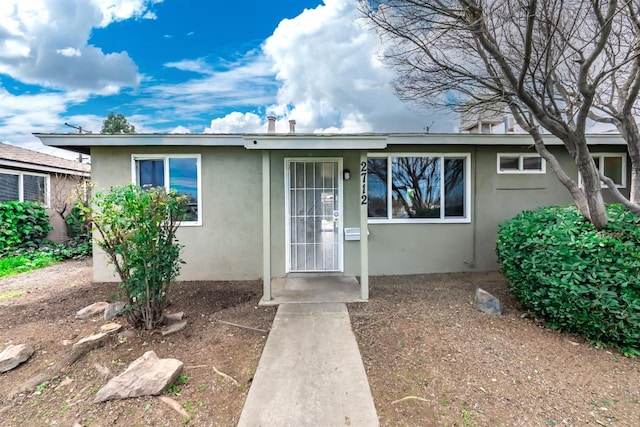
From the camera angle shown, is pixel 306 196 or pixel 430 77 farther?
pixel 306 196

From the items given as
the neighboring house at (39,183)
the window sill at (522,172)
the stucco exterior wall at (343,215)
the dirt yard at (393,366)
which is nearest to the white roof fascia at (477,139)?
the stucco exterior wall at (343,215)

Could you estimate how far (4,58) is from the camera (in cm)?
951

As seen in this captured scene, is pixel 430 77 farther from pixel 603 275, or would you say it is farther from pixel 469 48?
pixel 603 275

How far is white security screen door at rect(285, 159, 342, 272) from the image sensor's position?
18.3 ft

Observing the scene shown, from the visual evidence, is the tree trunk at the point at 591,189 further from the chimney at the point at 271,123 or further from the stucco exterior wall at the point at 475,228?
the chimney at the point at 271,123

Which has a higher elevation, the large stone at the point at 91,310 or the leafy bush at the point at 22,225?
the leafy bush at the point at 22,225

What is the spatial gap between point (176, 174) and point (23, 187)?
23.7 feet

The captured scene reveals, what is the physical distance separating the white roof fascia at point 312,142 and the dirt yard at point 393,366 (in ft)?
7.62

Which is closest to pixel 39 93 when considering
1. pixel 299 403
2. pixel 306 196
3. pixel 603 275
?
pixel 306 196

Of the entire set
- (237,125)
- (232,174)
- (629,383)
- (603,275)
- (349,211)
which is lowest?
(629,383)

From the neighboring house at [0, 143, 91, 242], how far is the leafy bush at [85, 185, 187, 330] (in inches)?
300

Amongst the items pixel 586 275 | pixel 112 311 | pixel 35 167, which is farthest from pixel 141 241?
pixel 35 167

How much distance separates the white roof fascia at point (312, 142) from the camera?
399 cm

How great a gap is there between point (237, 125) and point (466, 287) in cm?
834
